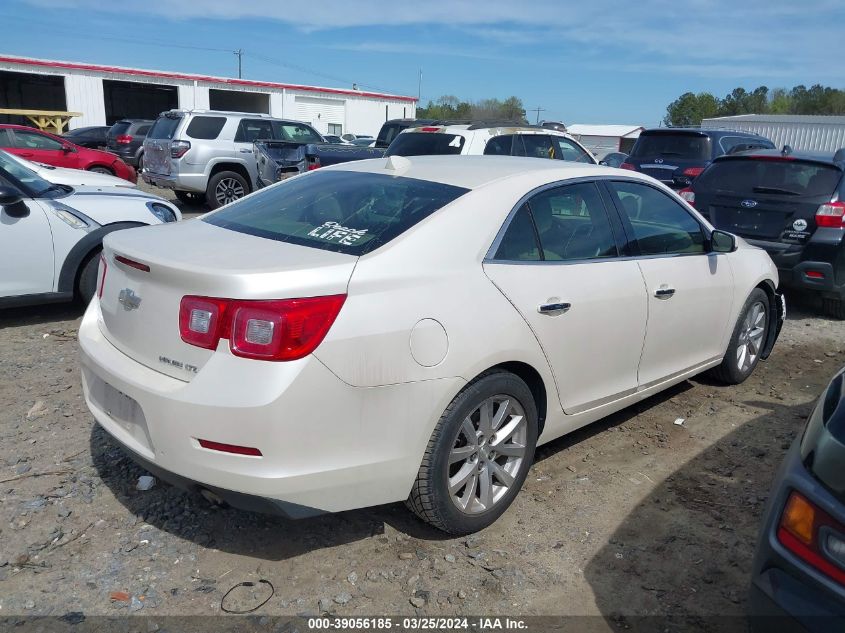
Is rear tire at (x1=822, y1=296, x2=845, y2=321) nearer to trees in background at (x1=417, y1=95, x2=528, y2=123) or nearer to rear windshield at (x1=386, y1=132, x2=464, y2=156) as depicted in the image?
rear windshield at (x1=386, y1=132, x2=464, y2=156)

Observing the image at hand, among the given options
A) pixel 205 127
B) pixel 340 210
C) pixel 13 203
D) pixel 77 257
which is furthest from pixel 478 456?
pixel 205 127

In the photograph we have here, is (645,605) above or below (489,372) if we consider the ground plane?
below

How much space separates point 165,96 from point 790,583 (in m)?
50.6

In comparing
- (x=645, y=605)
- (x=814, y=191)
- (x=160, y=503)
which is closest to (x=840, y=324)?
(x=814, y=191)

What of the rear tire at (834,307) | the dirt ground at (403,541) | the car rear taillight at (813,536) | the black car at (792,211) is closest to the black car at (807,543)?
the car rear taillight at (813,536)

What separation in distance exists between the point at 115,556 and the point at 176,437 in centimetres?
79

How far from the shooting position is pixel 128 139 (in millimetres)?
22312

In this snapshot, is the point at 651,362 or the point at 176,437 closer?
the point at 176,437

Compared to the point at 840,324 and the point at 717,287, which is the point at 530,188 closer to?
the point at 717,287

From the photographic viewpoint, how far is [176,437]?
260 centimetres

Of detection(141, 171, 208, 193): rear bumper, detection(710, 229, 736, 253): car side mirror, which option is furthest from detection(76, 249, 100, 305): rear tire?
detection(141, 171, 208, 193): rear bumper

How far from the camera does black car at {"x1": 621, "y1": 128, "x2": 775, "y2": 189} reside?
413 inches

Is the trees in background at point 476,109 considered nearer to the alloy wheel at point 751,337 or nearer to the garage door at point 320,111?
the garage door at point 320,111

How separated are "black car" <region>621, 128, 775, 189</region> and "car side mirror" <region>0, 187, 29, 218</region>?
844cm
